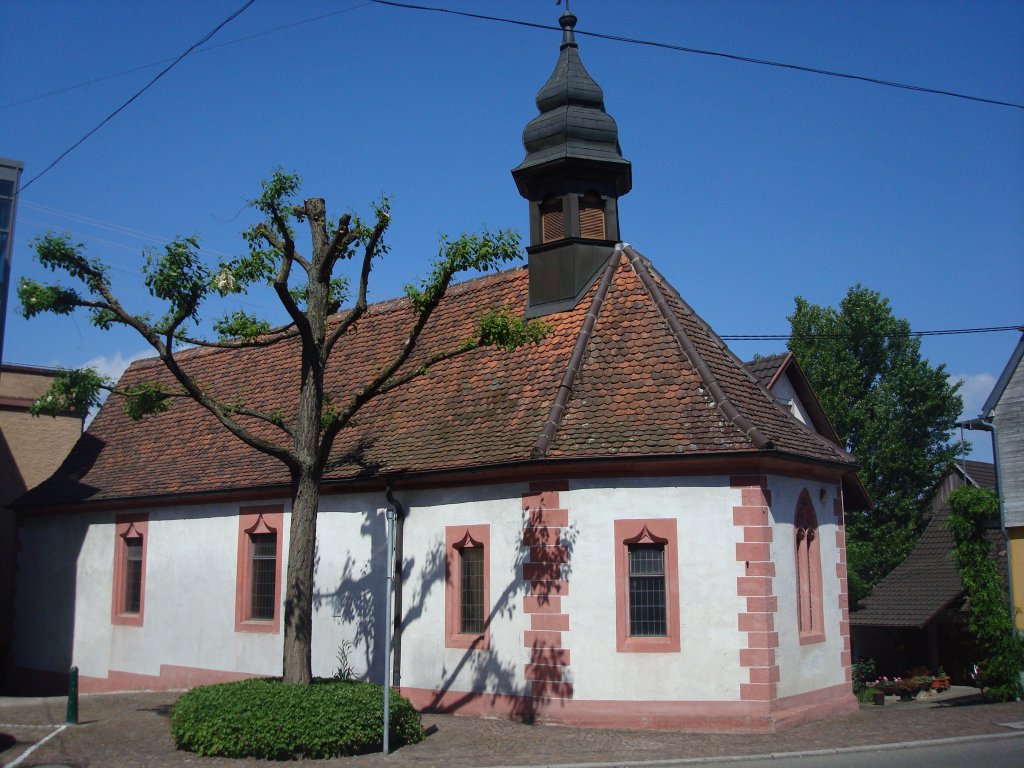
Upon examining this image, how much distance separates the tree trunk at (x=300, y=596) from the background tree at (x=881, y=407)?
105ft

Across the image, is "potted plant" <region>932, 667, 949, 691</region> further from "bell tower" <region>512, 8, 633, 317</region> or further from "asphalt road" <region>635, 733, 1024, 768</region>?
"bell tower" <region>512, 8, 633, 317</region>

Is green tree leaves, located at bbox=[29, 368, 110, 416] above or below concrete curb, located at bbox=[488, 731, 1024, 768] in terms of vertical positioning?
Result: above

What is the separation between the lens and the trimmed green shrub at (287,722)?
12.5m

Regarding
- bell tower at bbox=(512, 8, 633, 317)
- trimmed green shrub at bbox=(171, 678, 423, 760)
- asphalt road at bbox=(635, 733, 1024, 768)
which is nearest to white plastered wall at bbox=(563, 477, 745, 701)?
asphalt road at bbox=(635, 733, 1024, 768)

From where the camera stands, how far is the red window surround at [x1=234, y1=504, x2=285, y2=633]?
63.5ft

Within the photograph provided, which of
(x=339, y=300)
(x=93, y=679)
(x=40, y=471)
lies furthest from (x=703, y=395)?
(x=40, y=471)

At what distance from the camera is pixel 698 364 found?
16391 mm

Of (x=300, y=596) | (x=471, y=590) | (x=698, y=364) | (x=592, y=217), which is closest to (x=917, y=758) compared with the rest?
(x=698, y=364)

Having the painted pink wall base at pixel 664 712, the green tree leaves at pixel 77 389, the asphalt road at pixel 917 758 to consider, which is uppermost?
the green tree leaves at pixel 77 389

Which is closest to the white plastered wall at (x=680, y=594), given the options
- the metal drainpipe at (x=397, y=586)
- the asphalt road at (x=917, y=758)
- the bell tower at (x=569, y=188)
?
the asphalt road at (x=917, y=758)

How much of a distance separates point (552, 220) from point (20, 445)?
1631 cm

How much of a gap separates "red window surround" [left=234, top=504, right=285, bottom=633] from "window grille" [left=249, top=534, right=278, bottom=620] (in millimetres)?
58

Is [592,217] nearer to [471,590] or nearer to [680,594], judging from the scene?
[471,590]

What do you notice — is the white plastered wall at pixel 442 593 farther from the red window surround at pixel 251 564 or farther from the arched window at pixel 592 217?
the arched window at pixel 592 217
